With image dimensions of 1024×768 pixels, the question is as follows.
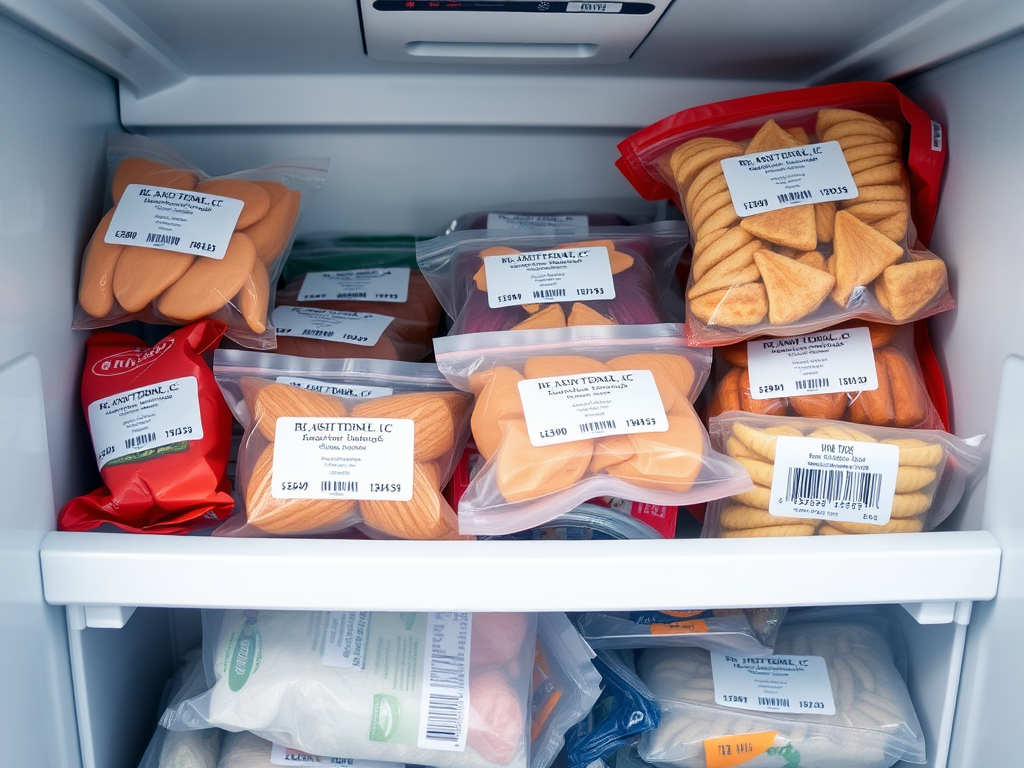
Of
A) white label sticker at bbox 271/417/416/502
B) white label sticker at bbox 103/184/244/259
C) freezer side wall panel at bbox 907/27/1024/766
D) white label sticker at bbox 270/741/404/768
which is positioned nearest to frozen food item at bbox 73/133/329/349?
white label sticker at bbox 103/184/244/259

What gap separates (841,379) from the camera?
622 mm

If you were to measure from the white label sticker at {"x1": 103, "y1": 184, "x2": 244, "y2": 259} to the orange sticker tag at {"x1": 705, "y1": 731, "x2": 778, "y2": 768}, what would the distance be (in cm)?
58

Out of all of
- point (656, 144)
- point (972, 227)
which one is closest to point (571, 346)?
point (656, 144)

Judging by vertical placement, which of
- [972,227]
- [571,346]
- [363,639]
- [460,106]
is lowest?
[363,639]

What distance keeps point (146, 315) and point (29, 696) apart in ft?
0.98

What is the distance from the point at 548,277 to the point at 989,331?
357mm

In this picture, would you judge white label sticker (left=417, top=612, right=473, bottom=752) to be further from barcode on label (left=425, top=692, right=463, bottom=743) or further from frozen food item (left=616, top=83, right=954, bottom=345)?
frozen food item (left=616, top=83, right=954, bottom=345)

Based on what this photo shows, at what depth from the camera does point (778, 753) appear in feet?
2.08

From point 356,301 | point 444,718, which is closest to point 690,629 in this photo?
point 444,718

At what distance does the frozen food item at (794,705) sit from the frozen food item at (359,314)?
1.31ft

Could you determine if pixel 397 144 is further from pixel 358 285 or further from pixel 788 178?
pixel 788 178

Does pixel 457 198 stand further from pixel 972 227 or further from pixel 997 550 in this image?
pixel 997 550

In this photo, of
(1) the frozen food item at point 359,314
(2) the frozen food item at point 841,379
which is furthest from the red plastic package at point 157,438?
(2) the frozen food item at point 841,379

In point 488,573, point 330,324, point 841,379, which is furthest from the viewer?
point 330,324
